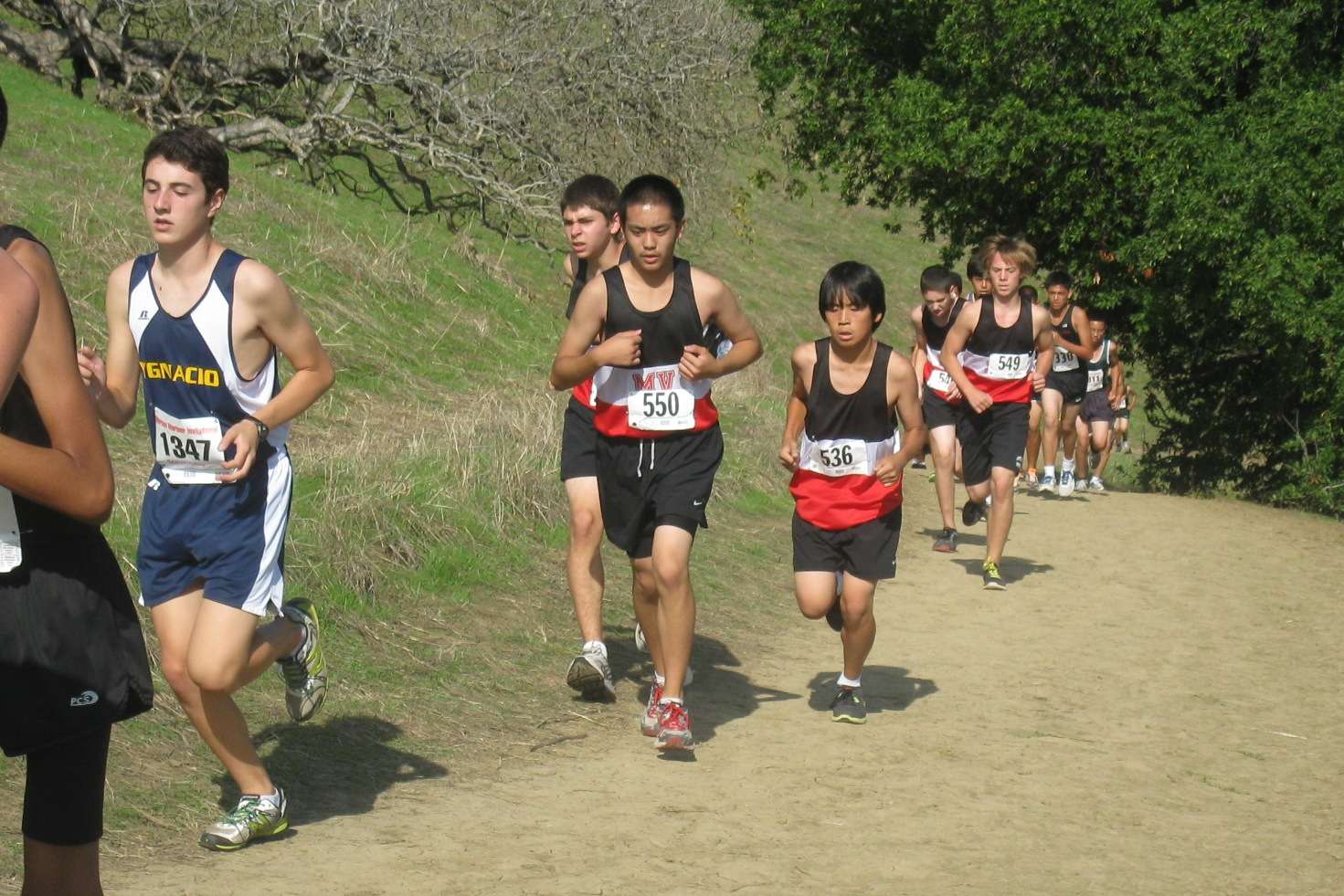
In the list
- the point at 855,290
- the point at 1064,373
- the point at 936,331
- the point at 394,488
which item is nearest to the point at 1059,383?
the point at 1064,373

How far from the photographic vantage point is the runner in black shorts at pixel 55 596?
3027 millimetres

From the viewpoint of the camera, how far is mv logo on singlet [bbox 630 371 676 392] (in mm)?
6688

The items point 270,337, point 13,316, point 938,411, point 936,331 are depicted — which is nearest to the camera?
point 13,316

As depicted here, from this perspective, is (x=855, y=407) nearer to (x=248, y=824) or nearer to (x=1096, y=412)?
(x=248, y=824)

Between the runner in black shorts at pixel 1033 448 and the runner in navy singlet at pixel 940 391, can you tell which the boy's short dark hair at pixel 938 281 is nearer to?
the runner in navy singlet at pixel 940 391

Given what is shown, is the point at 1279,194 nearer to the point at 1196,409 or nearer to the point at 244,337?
the point at 1196,409

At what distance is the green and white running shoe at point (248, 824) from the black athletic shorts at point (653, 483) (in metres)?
1.94

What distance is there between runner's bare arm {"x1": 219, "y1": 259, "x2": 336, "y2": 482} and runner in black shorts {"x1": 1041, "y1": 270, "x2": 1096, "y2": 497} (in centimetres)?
1145

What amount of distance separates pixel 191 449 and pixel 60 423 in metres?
2.01

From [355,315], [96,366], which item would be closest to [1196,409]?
[355,315]

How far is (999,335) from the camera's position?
36.1ft

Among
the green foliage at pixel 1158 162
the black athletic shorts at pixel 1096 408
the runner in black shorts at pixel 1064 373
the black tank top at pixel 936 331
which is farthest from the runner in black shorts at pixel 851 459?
the black athletic shorts at pixel 1096 408

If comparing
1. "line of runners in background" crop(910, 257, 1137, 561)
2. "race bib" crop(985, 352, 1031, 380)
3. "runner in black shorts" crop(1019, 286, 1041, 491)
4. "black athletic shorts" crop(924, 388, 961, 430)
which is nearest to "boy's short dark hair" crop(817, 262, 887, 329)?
"race bib" crop(985, 352, 1031, 380)

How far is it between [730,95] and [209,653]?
1873 cm
